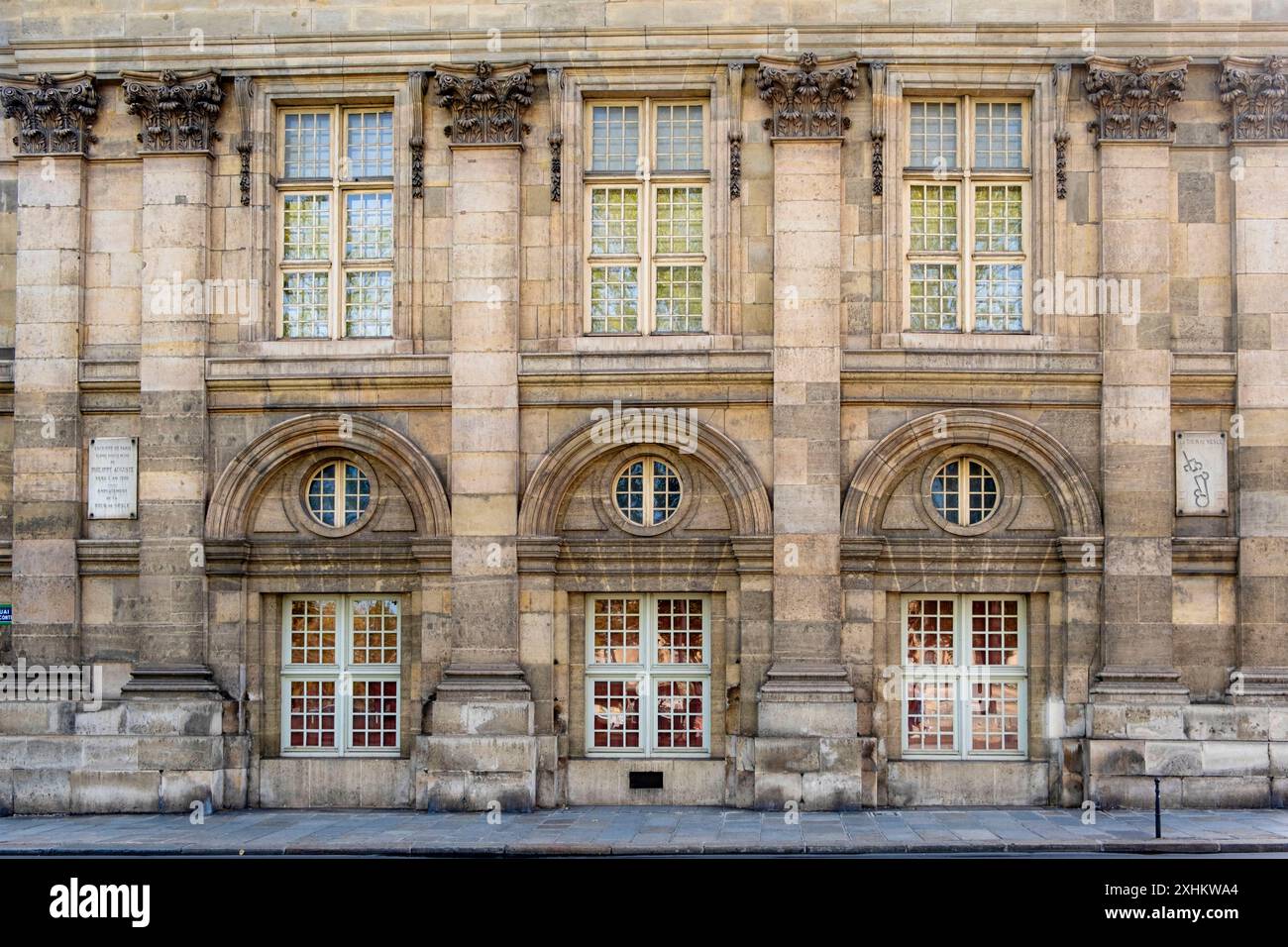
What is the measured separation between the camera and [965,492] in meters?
20.6

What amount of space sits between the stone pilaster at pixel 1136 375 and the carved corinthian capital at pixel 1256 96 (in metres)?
0.74

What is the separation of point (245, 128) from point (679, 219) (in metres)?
6.77

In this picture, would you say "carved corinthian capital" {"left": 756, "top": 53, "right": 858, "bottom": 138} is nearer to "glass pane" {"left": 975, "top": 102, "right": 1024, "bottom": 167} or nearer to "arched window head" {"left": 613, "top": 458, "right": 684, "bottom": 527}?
"glass pane" {"left": 975, "top": 102, "right": 1024, "bottom": 167}

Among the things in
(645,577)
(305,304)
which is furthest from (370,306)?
(645,577)

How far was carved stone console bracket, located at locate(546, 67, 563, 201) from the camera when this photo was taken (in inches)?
805

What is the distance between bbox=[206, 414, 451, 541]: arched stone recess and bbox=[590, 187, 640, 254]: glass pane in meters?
4.23

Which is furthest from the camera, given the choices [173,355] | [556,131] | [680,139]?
[680,139]

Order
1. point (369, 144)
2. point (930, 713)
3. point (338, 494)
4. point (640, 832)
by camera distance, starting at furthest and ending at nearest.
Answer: point (369, 144) < point (338, 494) < point (930, 713) < point (640, 832)

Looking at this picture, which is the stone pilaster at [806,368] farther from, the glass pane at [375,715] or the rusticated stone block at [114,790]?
the rusticated stone block at [114,790]

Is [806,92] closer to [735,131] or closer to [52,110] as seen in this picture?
[735,131]

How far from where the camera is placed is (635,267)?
20844 millimetres

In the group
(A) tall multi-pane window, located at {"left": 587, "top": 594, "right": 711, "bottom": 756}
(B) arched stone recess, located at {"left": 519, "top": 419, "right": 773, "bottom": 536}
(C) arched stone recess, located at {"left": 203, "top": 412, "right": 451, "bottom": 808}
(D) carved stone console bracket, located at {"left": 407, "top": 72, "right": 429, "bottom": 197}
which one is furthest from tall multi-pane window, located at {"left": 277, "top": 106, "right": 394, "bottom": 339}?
(A) tall multi-pane window, located at {"left": 587, "top": 594, "right": 711, "bottom": 756}

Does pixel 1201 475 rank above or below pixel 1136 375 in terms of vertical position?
below

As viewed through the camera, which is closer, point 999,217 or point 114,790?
point 114,790
